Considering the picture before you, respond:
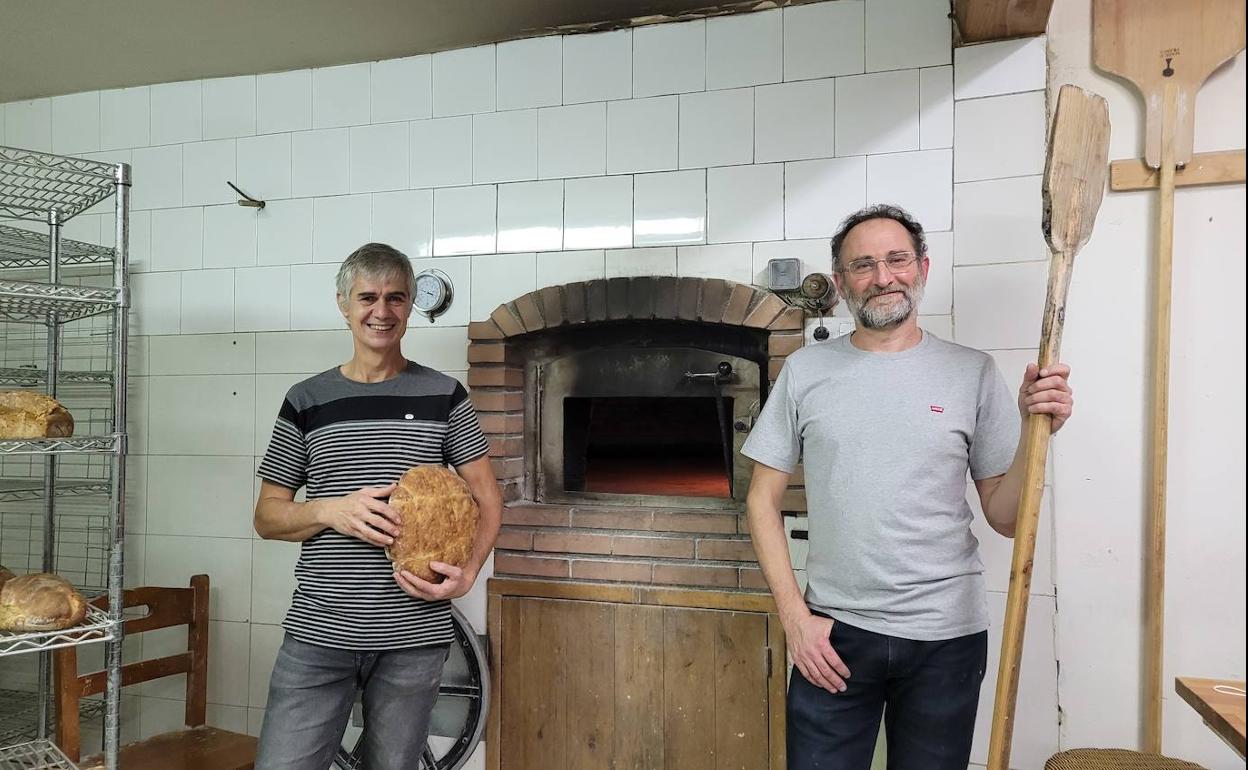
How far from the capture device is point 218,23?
2273 mm

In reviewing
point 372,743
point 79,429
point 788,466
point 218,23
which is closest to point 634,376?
point 788,466

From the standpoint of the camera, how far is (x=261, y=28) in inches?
90.5

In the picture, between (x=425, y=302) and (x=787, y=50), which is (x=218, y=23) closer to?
(x=425, y=302)

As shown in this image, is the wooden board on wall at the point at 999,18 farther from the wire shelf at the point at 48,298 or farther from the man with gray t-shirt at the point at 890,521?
the wire shelf at the point at 48,298

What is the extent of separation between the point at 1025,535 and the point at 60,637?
181 cm

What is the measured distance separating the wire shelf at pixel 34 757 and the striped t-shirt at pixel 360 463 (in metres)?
0.75

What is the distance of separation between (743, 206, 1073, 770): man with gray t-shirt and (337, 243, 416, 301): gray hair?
837 millimetres

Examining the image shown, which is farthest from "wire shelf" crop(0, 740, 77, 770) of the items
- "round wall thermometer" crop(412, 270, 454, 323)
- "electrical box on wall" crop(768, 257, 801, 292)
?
"electrical box on wall" crop(768, 257, 801, 292)

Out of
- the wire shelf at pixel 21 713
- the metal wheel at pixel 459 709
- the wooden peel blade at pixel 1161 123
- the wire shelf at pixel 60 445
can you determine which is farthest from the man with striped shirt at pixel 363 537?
the wooden peel blade at pixel 1161 123

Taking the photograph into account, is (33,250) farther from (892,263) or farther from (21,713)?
(892,263)

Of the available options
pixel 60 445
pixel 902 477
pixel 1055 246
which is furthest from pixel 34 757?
pixel 1055 246

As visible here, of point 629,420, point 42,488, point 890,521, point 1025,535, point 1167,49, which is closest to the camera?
point 1025,535

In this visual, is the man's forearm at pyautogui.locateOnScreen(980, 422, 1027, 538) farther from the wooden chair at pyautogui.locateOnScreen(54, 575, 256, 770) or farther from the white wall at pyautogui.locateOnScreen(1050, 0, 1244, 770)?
the wooden chair at pyautogui.locateOnScreen(54, 575, 256, 770)

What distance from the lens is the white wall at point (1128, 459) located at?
181 cm
